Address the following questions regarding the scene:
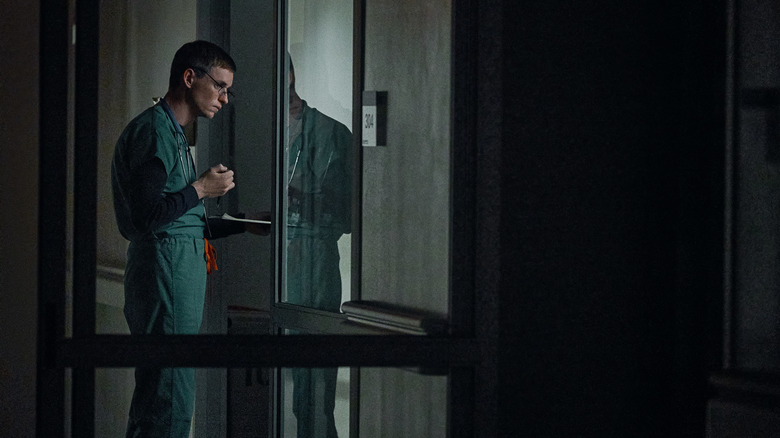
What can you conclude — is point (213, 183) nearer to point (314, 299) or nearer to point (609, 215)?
point (314, 299)

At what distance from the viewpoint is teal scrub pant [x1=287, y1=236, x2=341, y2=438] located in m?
1.96

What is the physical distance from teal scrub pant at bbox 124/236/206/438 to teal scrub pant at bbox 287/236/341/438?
9.9 inches

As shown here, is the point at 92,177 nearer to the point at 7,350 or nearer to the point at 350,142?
the point at 7,350

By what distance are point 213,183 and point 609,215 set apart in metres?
1.30

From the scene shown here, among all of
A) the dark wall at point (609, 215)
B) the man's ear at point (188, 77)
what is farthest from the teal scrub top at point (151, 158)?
the dark wall at point (609, 215)

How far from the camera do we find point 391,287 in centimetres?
141

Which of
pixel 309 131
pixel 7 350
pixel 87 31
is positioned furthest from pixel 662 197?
pixel 309 131

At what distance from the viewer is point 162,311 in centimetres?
200

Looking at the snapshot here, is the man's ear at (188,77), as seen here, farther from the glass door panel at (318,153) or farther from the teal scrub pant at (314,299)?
the teal scrub pant at (314,299)

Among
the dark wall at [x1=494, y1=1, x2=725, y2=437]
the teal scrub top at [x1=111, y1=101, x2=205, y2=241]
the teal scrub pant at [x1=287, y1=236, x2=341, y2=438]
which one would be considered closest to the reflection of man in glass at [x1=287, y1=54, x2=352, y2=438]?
the teal scrub pant at [x1=287, y1=236, x2=341, y2=438]

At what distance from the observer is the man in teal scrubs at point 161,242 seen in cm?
195

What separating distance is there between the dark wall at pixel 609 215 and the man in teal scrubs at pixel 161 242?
3.59 feet

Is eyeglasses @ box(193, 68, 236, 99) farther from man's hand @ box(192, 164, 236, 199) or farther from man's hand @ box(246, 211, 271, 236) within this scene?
man's hand @ box(246, 211, 271, 236)

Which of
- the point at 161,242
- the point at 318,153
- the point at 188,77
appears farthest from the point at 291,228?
the point at 188,77
